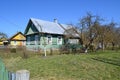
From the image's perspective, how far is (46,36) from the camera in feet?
131

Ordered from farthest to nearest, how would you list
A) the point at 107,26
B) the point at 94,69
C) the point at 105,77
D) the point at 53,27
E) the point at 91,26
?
the point at 53,27
the point at 107,26
the point at 91,26
the point at 94,69
the point at 105,77

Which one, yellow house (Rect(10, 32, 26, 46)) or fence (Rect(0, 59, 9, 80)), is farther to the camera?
yellow house (Rect(10, 32, 26, 46))

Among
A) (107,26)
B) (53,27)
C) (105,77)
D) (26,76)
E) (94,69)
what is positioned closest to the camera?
(26,76)

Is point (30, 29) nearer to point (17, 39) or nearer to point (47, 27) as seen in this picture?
point (47, 27)

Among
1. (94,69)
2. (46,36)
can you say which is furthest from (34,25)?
(94,69)

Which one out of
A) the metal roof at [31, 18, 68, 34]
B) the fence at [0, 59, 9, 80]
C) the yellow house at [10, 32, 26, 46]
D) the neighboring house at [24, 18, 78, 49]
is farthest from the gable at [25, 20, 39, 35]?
the fence at [0, 59, 9, 80]

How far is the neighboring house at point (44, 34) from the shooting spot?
39.1m

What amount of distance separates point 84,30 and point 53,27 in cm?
792

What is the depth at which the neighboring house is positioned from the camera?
128 feet

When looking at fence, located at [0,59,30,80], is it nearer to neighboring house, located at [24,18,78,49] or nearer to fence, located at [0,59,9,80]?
fence, located at [0,59,9,80]

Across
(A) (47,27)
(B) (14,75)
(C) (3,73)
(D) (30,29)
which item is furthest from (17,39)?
(B) (14,75)

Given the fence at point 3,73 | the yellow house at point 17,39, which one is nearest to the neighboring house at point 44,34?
the yellow house at point 17,39

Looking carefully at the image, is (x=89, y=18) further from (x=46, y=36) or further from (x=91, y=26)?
(x=46, y=36)

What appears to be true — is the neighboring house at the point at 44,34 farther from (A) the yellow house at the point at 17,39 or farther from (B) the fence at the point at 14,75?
(B) the fence at the point at 14,75
